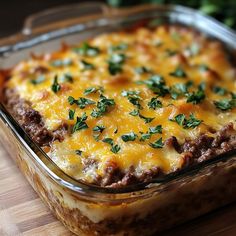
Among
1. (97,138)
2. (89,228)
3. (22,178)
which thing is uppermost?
(97,138)

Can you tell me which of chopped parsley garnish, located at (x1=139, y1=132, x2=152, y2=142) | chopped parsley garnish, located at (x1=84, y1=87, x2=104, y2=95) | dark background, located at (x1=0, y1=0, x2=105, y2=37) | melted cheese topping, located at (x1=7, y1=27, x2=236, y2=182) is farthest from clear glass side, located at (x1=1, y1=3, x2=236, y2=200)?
dark background, located at (x1=0, y1=0, x2=105, y2=37)

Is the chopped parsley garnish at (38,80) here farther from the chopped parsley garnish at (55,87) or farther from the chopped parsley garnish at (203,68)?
the chopped parsley garnish at (203,68)

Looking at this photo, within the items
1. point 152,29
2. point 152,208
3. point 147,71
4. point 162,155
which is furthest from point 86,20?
point 152,208

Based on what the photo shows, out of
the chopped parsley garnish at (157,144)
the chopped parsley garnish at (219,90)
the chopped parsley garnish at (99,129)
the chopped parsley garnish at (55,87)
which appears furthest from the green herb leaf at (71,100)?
the chopped parsley garnish at (219,90)

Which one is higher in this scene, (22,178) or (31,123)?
(31,123)

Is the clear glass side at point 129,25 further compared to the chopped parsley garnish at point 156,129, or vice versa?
the clear glass side at point 129,25

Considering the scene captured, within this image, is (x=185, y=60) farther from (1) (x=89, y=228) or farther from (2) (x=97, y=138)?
(1) (x=89, y=228)
